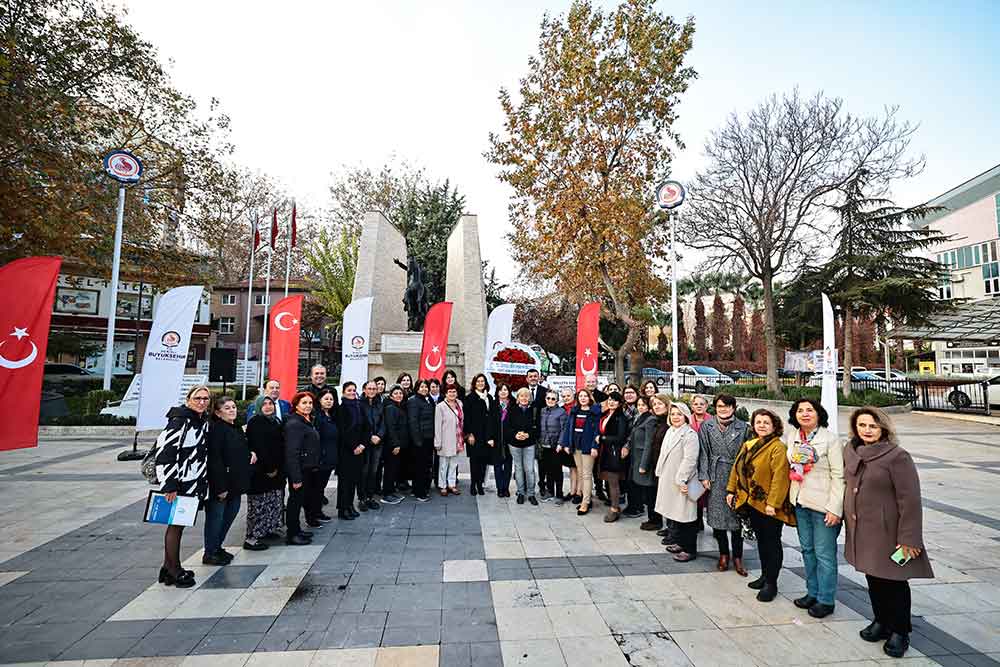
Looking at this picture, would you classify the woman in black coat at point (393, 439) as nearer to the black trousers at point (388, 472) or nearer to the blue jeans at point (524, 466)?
the black trousers at point (388, 472)

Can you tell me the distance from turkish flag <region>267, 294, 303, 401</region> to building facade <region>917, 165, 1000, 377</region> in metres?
38.7

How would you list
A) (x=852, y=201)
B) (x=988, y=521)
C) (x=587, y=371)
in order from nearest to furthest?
(x=988, y=521) → (x=587, y=371) → (x=852, y=201)

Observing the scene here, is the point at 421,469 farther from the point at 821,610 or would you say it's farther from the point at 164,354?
the point at 164,354

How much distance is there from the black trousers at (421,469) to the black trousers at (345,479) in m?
0.99

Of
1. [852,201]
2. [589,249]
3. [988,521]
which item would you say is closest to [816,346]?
[852,201]

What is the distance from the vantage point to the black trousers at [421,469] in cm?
651

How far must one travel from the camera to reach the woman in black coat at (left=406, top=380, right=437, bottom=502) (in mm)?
6391

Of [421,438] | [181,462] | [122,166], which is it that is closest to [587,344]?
[421,438]

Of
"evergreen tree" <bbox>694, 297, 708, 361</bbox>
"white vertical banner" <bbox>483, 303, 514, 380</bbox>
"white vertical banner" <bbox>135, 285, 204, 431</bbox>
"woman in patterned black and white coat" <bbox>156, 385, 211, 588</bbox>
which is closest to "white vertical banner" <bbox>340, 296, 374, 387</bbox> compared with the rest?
"white vertical banner" <bbox>483, 303, 514, 380</bbox>

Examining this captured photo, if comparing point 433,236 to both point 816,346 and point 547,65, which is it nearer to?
point 547,65

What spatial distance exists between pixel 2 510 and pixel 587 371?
8.92 meters

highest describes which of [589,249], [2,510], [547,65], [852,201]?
[547,65]

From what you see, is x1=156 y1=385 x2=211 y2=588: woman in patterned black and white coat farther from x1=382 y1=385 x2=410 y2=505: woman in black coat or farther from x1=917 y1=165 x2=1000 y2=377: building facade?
x1=917 y1=165 x2=1000 y2=377: building facade

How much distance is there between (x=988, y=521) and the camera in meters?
5.67
